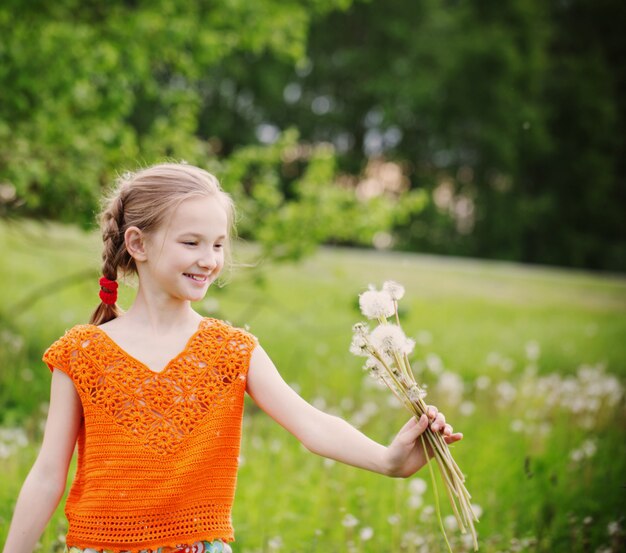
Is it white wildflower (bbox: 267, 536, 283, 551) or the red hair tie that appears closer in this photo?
the red hair tie

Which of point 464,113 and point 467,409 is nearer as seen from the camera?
point 467,409

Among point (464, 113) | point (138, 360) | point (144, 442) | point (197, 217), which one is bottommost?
point (144, 442)

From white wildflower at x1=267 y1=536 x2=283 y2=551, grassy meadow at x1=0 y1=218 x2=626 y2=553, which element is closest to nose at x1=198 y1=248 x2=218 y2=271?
grassy meadow at x1=0 y1=218 x2=626 y2=553

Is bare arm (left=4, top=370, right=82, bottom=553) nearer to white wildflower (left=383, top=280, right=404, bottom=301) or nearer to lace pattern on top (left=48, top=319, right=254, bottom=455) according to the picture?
lace pattern on top (left=48, top=319, right=254, bottom=455)

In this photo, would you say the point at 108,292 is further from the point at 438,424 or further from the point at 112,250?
the point at 438,424

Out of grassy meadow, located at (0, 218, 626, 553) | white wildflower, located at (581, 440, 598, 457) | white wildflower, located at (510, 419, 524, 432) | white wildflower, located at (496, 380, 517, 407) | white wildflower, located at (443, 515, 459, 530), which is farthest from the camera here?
white wildflower, located at (496, 380, 517, 407)

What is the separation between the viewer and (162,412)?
7.03 ft

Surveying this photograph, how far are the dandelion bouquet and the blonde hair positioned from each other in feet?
1.77

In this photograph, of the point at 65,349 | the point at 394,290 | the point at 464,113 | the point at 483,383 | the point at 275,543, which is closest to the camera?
the point at 394,290

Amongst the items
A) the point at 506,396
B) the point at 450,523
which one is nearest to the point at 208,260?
the point at 450,523

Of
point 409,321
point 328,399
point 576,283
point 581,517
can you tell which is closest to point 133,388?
point 581,517

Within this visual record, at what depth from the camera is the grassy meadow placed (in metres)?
3.87

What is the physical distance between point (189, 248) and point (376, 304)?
0.54 meters

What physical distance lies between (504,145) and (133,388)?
105 feet
